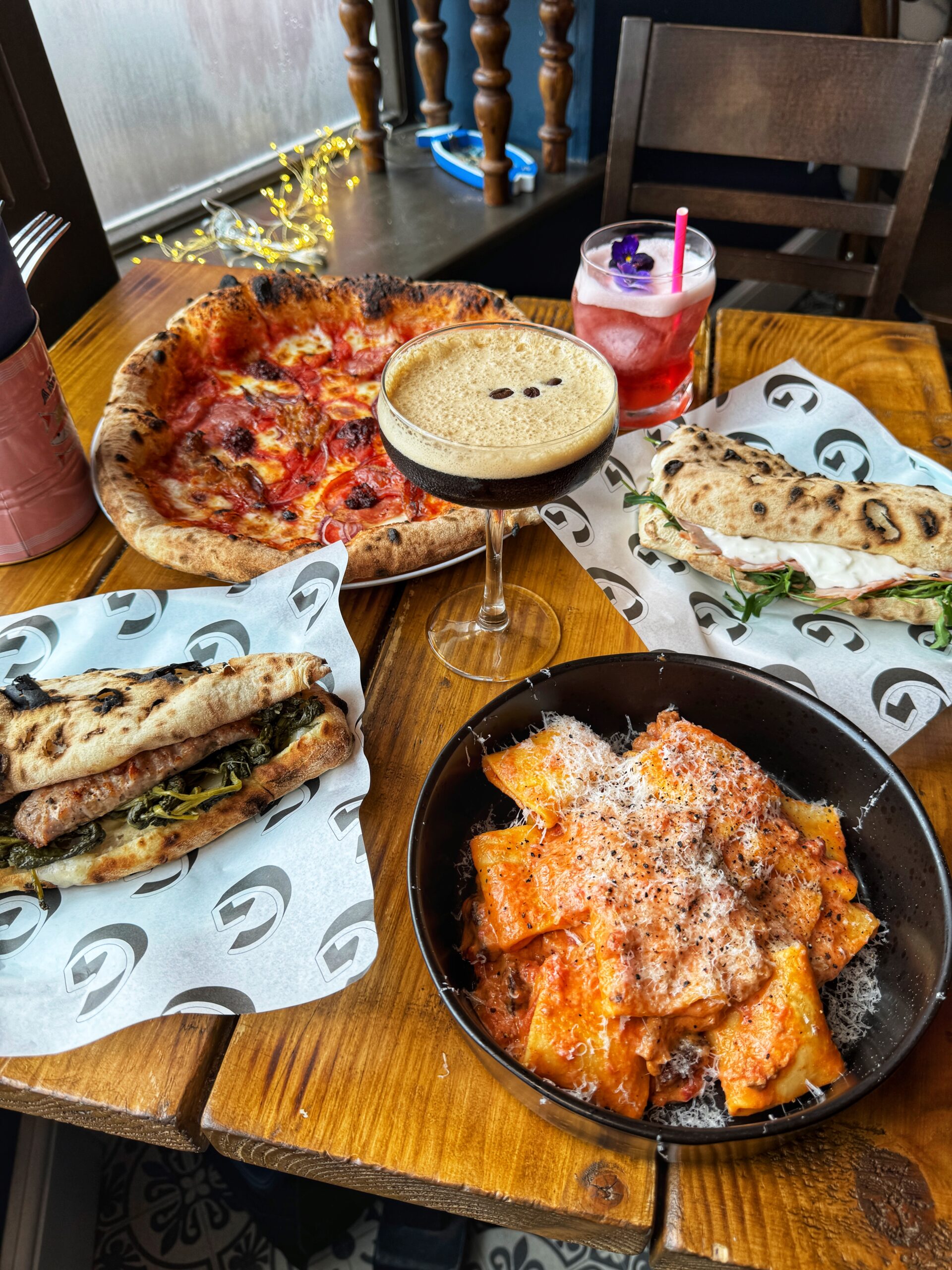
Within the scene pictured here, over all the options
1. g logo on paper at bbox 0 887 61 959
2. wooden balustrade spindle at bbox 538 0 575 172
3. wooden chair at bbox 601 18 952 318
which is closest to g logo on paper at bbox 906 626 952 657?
g logo on paper at bbox 0 887 61 959

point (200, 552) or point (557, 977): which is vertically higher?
point (557, 977)

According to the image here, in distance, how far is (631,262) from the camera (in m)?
2.07

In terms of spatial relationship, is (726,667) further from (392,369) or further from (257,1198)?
(257,1198)

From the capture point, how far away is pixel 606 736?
1.39 meters

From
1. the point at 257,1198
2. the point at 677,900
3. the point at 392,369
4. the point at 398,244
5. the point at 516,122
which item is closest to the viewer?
the point at 677,900

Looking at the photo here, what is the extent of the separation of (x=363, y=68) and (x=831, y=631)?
306 cm

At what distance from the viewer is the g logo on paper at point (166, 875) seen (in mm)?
1264

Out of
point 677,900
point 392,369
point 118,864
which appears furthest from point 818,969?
point 392,369

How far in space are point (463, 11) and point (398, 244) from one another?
4.01ft

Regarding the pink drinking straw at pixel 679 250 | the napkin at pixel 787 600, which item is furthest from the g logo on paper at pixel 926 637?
the pink drinking straw at pixel 679 250

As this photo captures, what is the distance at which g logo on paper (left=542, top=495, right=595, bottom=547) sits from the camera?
1.81 meters

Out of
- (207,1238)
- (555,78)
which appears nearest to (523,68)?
(555,78)

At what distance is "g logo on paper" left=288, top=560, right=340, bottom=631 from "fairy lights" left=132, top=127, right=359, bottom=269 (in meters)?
1.95

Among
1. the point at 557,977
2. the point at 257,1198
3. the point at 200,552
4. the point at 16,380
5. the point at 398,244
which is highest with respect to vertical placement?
the point at 16,380
